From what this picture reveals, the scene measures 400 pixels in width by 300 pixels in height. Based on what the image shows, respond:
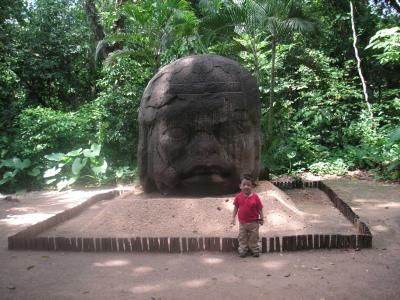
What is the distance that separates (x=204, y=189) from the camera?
19.7 feet

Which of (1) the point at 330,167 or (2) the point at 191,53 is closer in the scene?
(2) the point at 191,53

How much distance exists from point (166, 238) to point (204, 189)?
1.72m

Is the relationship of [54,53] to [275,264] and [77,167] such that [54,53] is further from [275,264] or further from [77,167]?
[275,264]

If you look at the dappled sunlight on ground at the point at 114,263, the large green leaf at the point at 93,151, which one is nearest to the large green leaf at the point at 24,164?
the large green leaf at the point at 93,151

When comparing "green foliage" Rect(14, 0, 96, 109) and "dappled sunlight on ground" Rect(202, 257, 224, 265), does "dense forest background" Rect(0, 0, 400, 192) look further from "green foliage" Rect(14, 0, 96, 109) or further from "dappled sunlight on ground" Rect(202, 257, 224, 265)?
"dappled sunlight on ground" Rect(202, 257, 224, 265)

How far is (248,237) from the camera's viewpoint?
423 centimetres

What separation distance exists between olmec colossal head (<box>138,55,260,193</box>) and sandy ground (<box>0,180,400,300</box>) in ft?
5.75

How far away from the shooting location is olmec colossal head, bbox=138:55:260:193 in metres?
5.75

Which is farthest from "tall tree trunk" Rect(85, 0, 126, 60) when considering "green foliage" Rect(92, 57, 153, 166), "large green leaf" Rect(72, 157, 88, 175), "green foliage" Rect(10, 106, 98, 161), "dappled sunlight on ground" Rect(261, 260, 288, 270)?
"dappled sunlight on ground" Rect(261, 260, 288, 270)

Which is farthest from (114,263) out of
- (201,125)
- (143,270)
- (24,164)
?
(24,164)

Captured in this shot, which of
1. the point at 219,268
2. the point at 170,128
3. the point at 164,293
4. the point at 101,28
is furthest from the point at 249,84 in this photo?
the point at 101,28

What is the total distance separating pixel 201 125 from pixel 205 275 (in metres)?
2.53

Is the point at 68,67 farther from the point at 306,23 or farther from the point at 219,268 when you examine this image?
A: the point at 219,268

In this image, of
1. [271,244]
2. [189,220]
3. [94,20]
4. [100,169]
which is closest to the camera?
[271,244]
